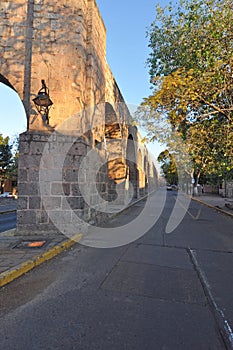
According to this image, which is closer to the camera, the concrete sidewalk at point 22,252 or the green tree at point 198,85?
the concrete sidewalk at point 22,252

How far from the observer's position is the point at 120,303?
2896 millimetres

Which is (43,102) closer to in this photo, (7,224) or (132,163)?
(7,224)

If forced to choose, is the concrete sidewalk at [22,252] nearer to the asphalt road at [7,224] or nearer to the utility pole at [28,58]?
the asphalt road at [7,224]

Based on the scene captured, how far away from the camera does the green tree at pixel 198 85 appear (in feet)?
A: 24.8

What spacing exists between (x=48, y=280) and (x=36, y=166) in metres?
3.46

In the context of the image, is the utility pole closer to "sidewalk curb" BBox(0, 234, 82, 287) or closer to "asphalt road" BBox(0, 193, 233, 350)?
"sidewalk curb" BBox(0, 234, 82, 287)

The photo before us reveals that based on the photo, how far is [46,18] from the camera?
22.1 feet

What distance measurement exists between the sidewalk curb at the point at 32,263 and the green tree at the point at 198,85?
5930mm

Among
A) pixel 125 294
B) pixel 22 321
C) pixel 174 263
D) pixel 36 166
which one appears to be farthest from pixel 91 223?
pixel 22 321

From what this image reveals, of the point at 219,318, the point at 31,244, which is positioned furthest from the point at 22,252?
the point at 219,318

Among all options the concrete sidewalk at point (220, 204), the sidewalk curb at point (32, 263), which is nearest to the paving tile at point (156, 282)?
Answer: the sidewalk curb at point (32, 263)

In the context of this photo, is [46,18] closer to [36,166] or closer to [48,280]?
[36,166]

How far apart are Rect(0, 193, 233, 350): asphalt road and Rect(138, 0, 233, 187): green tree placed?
222 inches

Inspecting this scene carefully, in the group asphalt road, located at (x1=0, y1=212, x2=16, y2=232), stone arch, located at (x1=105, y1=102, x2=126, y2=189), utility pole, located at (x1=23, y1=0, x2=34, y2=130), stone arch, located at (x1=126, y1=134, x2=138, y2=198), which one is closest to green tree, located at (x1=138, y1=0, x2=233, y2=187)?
stone arch, located at (x1=105, y1=102, x2=126, y2=189)
